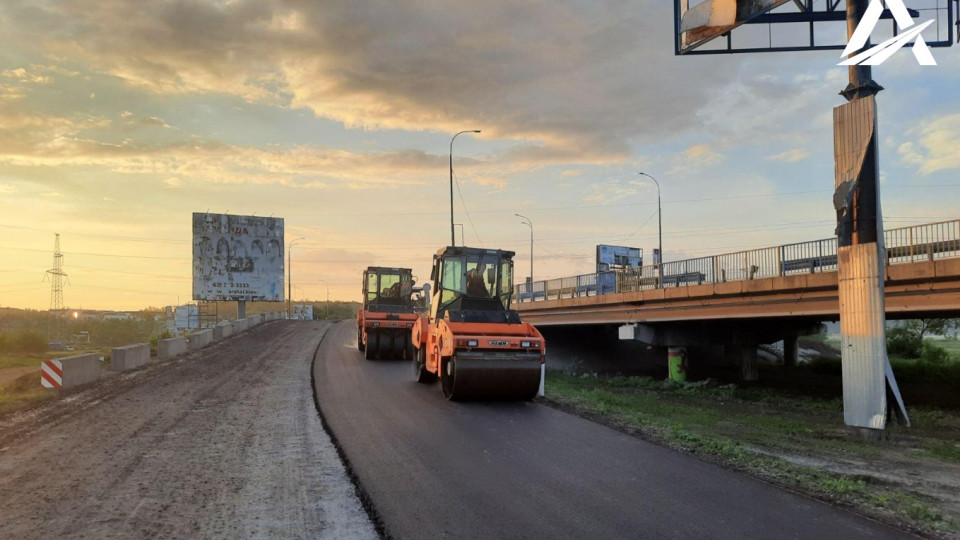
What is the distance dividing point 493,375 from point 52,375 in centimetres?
1266

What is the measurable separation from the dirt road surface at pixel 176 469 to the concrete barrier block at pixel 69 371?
4.06 ft

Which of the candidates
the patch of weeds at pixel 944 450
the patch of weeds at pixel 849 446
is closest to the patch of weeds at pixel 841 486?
the patch of weeds at pixel 849 446

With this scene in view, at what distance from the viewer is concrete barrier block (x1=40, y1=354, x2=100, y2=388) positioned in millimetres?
16766

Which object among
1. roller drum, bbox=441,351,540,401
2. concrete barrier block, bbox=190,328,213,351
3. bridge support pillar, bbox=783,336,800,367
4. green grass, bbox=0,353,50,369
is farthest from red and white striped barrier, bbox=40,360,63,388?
green grass, bbox=0,353,50,369

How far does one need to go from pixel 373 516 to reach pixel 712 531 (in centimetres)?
346

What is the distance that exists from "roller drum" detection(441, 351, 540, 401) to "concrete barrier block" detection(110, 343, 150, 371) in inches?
552

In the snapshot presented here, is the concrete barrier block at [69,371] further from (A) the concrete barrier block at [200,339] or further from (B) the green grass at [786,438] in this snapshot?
(B) the green grass at [786,438]

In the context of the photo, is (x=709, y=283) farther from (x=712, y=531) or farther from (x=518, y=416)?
(x=712, y=531)

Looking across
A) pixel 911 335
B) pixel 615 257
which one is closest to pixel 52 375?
pixel 911 335

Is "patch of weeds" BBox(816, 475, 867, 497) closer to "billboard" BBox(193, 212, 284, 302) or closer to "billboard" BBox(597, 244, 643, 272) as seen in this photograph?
"billboard" BBox(193, 212, 284, 302)

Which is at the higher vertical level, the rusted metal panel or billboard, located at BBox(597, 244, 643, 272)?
billboard, located at BBox(597, 244, 643, 272)

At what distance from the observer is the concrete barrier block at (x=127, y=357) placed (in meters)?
21.2

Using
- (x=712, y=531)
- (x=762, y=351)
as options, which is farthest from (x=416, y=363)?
(x=762, y=351)

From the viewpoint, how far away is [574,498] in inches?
276
